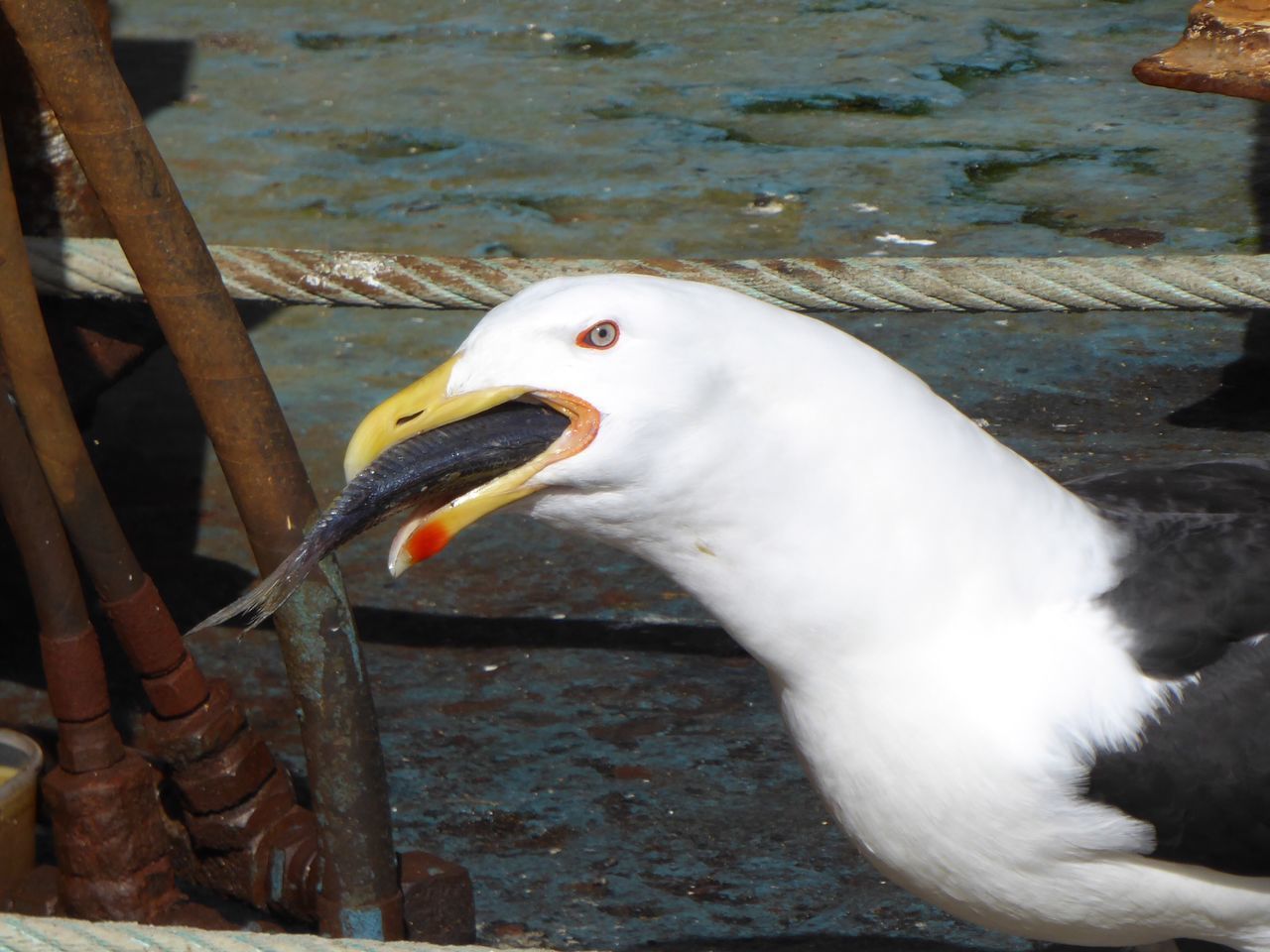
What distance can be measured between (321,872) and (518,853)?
440 mm

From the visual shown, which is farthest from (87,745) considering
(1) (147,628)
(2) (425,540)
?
(2) (425,540)

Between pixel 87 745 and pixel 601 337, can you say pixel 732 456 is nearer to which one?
pixel 601 337

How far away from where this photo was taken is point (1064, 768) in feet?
5.42

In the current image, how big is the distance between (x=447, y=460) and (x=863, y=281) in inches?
53.1

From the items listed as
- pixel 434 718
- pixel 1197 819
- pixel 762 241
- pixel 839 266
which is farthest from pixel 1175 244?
pixel 1197 819

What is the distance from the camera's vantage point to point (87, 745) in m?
2.28

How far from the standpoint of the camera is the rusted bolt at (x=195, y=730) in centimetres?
233

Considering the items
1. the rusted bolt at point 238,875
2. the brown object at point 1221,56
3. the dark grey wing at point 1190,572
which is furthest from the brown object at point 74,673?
the brown object at point 1221,56

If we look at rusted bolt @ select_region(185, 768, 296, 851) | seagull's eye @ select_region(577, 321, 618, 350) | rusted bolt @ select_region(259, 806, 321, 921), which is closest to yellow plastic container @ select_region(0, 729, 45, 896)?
rusted bolt @ select_region(185, 768, 296, 851)

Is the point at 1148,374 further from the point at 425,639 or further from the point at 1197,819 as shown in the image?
the point at 1197,819

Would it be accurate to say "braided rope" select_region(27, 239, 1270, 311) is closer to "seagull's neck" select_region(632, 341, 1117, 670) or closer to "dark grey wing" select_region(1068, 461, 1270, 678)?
"dark grey wing" select_region(1068, 461, 1270, 678)

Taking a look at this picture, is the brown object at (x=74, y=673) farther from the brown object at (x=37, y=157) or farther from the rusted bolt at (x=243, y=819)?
the brown object at (x=37, y=157)

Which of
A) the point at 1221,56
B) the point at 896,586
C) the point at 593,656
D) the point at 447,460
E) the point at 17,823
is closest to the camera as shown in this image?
the point at 447,460

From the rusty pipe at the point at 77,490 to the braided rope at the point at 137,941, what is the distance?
0.93 m
